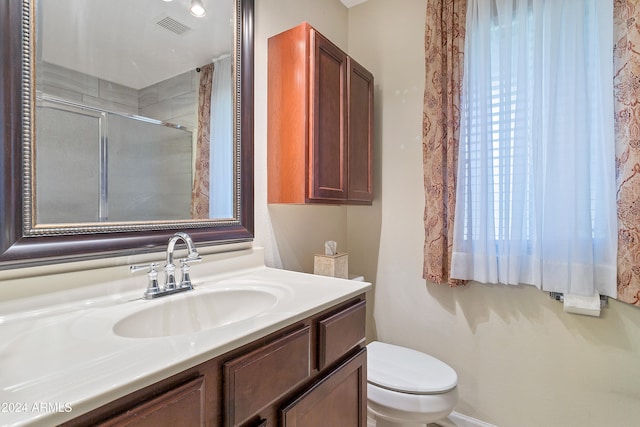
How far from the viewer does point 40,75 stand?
2.67 ft

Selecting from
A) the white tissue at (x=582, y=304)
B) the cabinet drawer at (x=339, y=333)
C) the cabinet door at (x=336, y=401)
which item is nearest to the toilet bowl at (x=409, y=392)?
the cabinet door at (x=336, y=401)

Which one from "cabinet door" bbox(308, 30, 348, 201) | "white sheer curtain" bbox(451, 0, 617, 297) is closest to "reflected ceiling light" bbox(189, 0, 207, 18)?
"cabinet door" bbox(308, 30, 348, 201)

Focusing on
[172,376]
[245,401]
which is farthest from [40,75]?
[245,401]

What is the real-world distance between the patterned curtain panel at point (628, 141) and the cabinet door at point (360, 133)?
3.46ft

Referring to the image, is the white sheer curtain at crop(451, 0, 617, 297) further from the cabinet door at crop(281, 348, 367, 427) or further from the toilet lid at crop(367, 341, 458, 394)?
the cabinet door at crop(281, 348, 367, 427)

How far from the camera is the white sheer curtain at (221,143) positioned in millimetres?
1235

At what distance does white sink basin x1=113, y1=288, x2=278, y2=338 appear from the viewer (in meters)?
0.84

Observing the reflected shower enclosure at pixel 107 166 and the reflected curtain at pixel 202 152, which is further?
the reflected curtain at pixel 202 152

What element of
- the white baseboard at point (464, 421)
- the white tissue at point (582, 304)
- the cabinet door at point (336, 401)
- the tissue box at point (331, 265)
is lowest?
the white baseboard at point (464, 421)

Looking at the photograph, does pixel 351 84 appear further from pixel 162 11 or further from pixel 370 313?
pixel 370 313

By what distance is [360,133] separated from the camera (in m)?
1.72

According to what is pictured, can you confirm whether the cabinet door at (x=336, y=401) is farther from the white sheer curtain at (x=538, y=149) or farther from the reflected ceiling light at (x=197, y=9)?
the reflected ceiling light at (x=197, y=9)

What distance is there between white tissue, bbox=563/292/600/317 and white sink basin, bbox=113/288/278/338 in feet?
4.18

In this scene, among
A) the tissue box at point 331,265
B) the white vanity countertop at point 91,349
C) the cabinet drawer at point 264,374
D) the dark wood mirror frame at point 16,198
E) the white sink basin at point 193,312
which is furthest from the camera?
the tissue box at point 331,265
